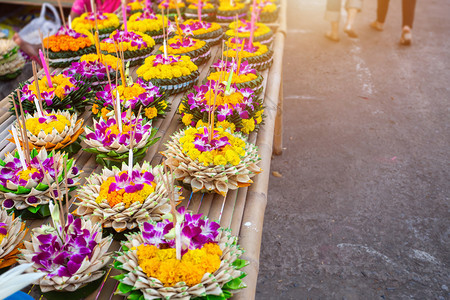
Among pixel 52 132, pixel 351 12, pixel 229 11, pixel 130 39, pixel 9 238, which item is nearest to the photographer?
pixel 9 238

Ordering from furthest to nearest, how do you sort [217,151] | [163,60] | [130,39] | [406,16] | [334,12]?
[334,12] → [406,16] → [130,39] → [163,60] → [217,151]

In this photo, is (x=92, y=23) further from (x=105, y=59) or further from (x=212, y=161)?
(x=212, y=161)

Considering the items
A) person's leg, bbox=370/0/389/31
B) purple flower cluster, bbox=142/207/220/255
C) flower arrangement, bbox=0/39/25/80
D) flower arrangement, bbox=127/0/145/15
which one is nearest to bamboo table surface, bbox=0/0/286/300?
purple flower cluster, bbox=142/207/220/255

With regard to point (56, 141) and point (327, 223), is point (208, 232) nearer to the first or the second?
point (56, 141)

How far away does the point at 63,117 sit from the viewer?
1.59 metres

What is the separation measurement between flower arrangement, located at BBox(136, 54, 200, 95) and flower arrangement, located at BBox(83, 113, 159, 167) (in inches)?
18.7

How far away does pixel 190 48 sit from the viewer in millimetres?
2297

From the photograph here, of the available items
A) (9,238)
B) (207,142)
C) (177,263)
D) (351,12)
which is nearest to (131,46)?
(207,142)

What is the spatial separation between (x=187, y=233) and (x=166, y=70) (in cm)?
115

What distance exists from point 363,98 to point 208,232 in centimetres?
318

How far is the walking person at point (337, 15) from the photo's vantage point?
16.2 feet

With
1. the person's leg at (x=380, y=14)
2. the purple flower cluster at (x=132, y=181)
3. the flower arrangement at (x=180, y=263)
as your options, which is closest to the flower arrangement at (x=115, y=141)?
the purple flower cluster at (x=132, y=181)

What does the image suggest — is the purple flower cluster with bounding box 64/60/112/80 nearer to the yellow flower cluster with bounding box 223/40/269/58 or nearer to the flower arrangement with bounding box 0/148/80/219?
the yellow flower cluster with bounding box 223/40/269/58

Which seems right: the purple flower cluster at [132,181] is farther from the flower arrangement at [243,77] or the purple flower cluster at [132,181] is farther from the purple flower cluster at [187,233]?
the flower arrangement at [243,77]
